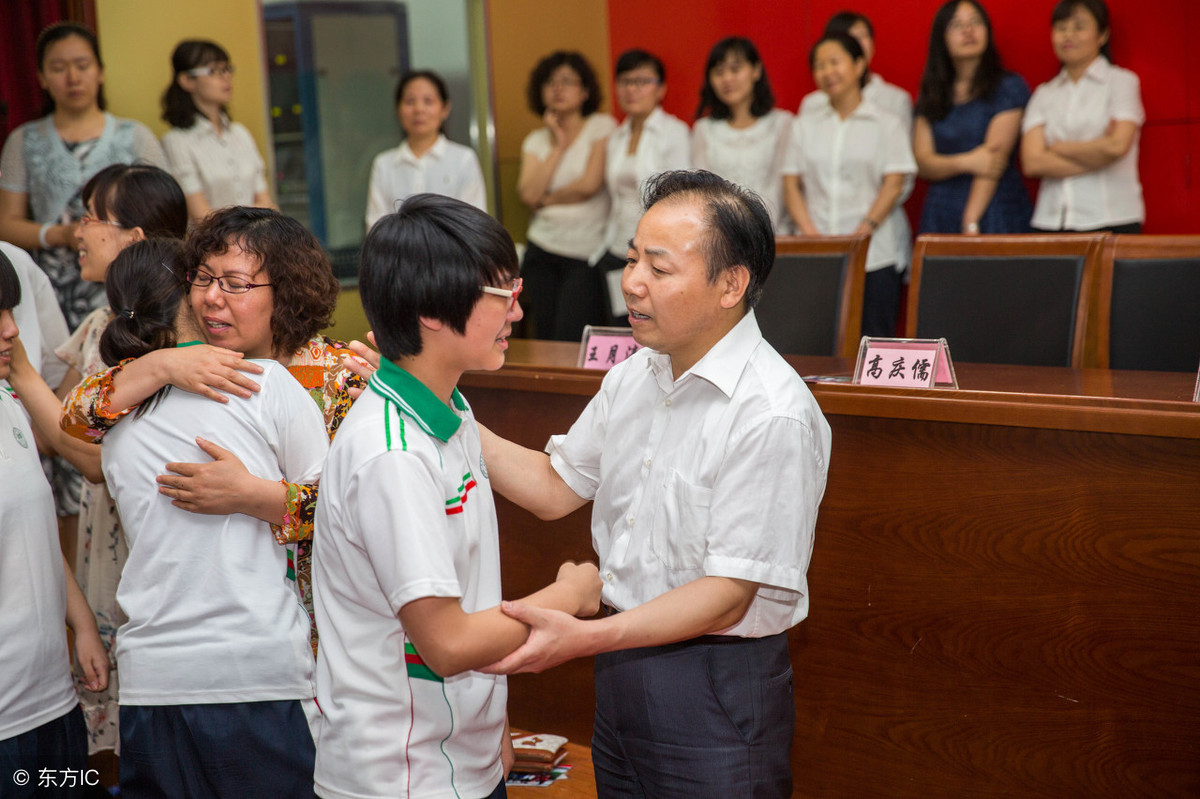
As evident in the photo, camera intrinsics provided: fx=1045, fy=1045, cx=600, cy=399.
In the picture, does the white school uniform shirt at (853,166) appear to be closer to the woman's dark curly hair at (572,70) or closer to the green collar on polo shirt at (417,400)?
the woman's dark curly hair at (572,70)

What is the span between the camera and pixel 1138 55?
4285 mm

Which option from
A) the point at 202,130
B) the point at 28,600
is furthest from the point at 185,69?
the point at 28,600

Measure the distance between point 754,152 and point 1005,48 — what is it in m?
1.29

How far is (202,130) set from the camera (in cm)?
418

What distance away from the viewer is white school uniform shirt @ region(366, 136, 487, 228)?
472cm

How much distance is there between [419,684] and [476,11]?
5134mm

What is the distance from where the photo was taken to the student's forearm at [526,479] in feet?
4.90

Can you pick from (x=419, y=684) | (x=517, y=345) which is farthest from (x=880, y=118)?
(x=419, y=684)

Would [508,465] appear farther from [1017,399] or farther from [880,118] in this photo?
[880,118]

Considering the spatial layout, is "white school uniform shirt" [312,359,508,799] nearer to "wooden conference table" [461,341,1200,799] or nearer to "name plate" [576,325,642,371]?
"wooden conference table" [461,341,1200,799]

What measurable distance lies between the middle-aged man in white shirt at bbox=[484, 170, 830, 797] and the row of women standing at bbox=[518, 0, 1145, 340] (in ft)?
9.28

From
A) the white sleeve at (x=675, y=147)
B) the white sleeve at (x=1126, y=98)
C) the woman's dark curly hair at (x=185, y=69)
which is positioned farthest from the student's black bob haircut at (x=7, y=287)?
the white sleeve at (x=1126, y=98)

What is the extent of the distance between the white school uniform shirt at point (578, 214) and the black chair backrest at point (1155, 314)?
2845 mm

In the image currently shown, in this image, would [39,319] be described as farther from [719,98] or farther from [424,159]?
[719,98]
